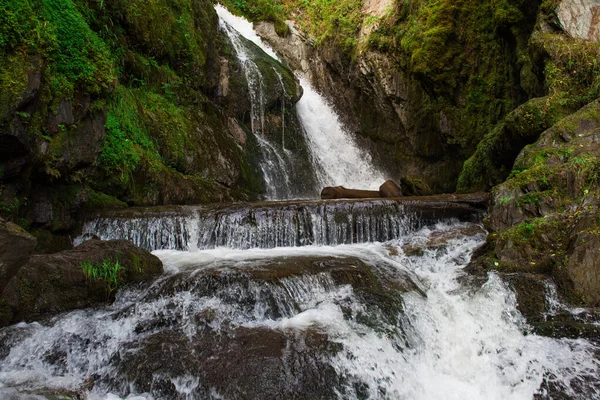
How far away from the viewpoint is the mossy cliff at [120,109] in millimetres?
5832

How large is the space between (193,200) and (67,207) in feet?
11.7

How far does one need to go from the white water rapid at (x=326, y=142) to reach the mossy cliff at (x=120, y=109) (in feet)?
2.27

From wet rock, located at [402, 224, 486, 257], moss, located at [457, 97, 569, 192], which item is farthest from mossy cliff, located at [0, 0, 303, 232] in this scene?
moss, located at [457, 97, 569, 192]

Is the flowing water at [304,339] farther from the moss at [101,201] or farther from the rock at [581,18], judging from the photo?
the rock at [581,18]

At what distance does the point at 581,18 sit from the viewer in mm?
9125

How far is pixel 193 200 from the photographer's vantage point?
10680mm

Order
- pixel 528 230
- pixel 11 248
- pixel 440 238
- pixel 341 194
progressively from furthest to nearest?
pixel 341 194 < pixel 440 238 < pixel 528 230 < pixel 11 248

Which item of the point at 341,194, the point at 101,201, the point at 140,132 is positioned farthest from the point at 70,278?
the point at 341,194

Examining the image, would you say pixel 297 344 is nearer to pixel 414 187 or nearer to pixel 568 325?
pixel 568 325

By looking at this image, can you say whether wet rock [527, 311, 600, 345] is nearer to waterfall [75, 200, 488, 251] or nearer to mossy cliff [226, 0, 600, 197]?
waterfall [75, 200, 488, 251]

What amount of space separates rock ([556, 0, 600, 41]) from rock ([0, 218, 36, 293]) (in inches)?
440

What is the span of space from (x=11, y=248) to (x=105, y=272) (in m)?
1.34

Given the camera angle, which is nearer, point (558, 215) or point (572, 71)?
point (558, 215)

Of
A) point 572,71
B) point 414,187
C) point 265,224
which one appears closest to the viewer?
point 265,224
